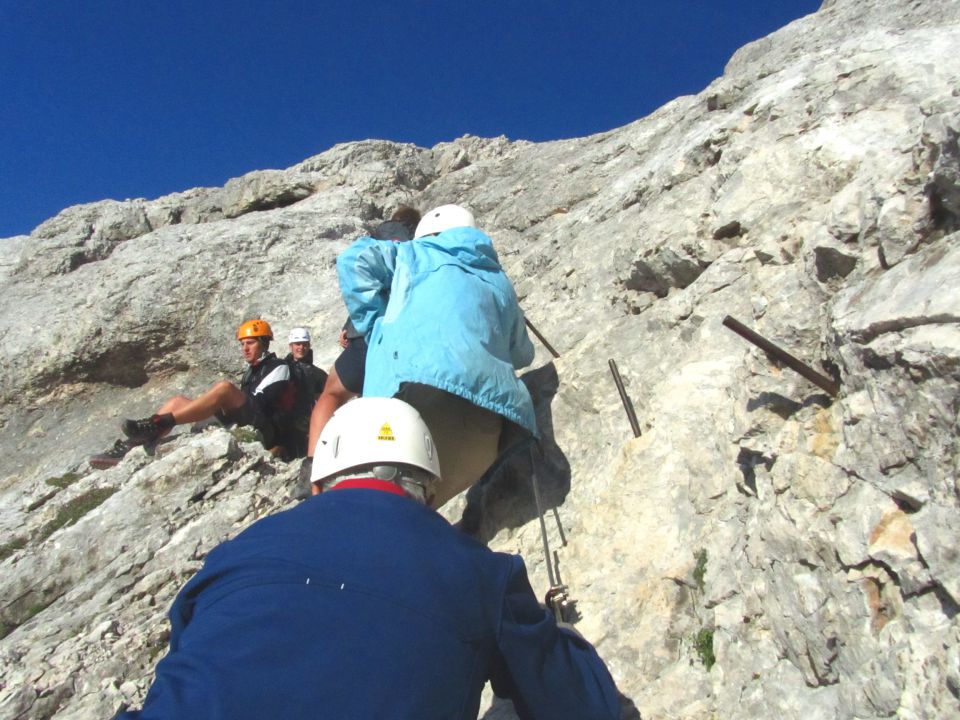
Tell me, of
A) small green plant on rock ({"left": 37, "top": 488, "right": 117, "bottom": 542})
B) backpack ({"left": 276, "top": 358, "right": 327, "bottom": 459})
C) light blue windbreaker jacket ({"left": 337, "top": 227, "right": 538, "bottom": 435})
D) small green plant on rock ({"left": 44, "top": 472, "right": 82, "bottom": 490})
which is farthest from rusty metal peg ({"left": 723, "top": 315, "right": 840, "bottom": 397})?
small green plant on rock ({"left": 44, "top": 472, "right": 82, "bottom": 490})

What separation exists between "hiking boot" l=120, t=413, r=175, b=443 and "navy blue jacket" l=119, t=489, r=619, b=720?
22.3 ft

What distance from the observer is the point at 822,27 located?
39.1ft

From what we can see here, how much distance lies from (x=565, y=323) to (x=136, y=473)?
5507 millimetres

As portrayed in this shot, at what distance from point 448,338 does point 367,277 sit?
1.29 metres

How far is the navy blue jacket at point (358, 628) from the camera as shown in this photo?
2.46 m

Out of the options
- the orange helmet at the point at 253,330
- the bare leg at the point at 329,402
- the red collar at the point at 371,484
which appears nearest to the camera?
the red collar at the point at 371,484

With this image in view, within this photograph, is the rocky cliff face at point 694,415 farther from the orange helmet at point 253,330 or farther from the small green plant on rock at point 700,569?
the orange helmet at point 253,330

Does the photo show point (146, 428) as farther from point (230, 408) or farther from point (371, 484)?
point (371, 484)

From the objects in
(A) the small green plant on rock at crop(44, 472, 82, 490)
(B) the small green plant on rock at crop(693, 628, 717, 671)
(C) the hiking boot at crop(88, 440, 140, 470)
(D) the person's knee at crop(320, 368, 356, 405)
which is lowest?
(B) the small green plant on rock at crop(693, 628, 717, 671)

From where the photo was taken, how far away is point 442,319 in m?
5.84

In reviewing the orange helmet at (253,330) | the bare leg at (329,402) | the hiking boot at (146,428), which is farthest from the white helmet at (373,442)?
the orange helmet at (253,330)

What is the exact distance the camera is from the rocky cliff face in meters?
3.41

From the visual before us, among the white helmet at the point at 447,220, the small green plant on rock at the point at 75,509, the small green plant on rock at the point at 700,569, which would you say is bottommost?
the small green plant on rock at the point at 700,569

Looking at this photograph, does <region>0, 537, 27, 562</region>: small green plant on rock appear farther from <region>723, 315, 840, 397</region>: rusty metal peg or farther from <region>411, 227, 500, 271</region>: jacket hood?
<region>723, 315, 840, 397</region>: rusty metal peg
